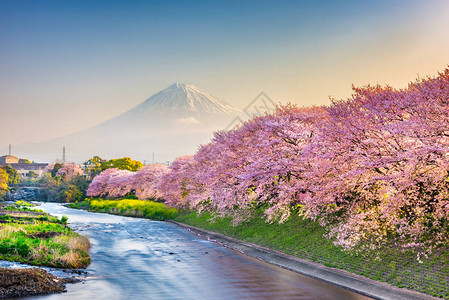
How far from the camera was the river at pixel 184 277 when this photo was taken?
662 inches

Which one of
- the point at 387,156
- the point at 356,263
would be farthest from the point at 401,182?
the point at 356,263

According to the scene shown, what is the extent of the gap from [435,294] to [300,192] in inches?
543

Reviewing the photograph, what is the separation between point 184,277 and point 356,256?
8.72 m

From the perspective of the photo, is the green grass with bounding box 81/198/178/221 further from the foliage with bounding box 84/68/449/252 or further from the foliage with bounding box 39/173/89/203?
the foliage with bounding box 39/173/89/203

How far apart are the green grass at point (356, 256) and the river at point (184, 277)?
185 centimetres

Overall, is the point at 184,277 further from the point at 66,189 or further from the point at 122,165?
the point at 122,165

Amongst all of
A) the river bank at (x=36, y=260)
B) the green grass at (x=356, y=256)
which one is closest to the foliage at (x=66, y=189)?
the river bank at (x=36, y=260)

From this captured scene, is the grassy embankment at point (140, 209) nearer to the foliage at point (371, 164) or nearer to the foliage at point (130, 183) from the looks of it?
the foliage at point (130, 183)

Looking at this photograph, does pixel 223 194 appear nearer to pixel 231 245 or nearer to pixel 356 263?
pixel 231 245

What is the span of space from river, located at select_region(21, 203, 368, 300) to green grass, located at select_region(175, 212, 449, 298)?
72.8 inches

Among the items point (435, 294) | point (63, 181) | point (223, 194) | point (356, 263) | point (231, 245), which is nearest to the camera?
point (435, 294)

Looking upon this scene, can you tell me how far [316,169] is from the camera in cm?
2511

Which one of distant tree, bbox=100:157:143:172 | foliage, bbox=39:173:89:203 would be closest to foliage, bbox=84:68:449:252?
foliage, bbox=39:173:89:203

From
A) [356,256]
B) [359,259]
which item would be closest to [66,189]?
[356,256]
